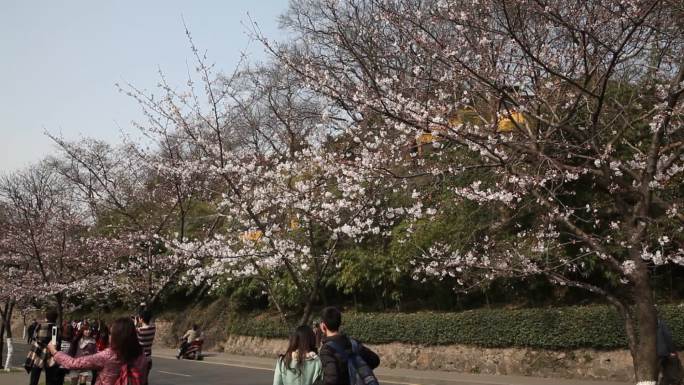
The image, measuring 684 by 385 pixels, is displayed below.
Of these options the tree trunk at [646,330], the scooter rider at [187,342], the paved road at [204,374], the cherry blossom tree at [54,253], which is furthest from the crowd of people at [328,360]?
the scooter rider at [187,342]

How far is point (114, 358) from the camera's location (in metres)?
5.38

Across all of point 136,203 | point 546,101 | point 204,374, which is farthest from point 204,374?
point 546,101

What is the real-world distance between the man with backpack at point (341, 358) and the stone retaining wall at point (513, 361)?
11.4 metres

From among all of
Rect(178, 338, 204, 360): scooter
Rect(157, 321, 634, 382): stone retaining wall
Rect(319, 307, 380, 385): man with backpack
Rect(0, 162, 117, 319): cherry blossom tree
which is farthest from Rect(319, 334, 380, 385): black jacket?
Rect(178, 338, 204, 360): scooter

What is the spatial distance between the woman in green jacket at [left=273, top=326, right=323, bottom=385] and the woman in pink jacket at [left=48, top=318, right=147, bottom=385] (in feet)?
3.87

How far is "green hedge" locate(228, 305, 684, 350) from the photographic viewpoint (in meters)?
15.4

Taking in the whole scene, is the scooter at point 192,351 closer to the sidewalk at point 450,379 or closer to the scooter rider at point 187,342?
the scooter rider at point 187,342

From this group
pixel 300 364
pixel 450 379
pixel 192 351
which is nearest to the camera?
pixel 300 364

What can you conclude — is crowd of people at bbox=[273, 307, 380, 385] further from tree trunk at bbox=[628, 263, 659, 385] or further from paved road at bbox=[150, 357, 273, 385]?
paved road at bbox=[150, 357, 273, 385]

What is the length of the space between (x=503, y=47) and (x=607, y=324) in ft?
26.0

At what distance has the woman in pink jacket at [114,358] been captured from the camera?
536 cm

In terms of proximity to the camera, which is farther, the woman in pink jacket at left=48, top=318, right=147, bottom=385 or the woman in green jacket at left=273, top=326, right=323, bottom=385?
the woman in green jacket at left=273, top=326, right=323, bottom=385

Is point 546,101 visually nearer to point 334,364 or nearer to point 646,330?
point 646,330

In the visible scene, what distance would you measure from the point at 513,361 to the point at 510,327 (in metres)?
0.84
